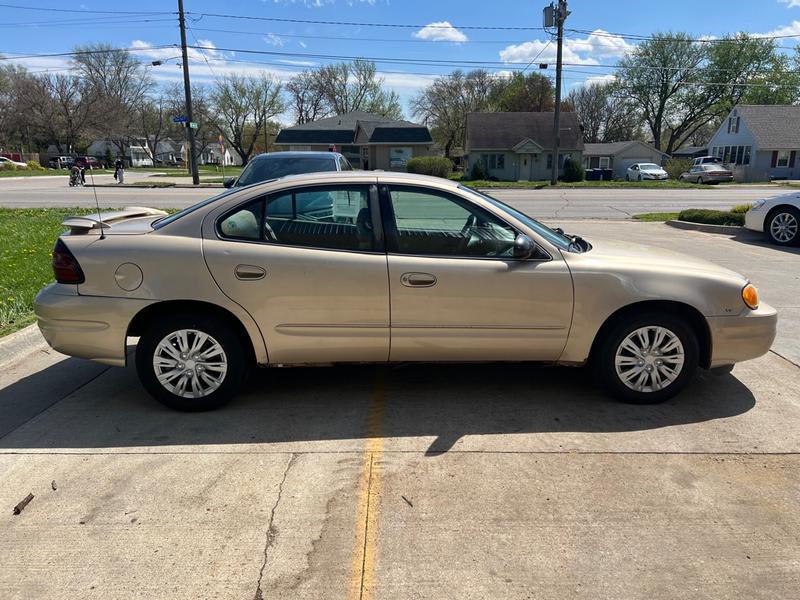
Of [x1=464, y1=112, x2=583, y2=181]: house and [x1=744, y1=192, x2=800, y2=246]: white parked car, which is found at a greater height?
[x1=464, y1=112, x2=583, y2=181]: house

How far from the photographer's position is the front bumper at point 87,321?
12.7 feet

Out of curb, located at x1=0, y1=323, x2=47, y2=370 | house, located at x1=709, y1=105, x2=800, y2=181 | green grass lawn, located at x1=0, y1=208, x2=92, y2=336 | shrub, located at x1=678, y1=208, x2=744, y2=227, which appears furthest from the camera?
house, located at x1=709, y1=105, x2=800, y2=181

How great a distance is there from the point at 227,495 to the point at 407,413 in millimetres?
1380

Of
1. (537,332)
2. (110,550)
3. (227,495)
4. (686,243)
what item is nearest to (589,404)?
(537,332)

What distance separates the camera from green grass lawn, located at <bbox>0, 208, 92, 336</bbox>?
5.90 metres

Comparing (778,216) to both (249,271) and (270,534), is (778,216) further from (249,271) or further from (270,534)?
(270,534)

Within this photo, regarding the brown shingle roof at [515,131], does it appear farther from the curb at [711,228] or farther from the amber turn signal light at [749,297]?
the amber turn signal light at [749,297]

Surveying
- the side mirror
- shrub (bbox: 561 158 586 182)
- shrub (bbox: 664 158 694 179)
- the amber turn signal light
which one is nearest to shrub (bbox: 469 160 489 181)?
shrub (bbox: 561 158 586 182)

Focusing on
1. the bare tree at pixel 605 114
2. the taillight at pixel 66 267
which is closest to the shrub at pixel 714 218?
the taillight at pixel 66 267

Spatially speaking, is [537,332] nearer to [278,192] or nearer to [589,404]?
[589,404]

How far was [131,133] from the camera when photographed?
8988 centimetres

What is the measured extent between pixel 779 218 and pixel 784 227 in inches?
7.9

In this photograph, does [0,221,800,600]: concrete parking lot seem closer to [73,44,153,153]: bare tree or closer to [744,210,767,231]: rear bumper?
[744,210,767,231]: rear bumper

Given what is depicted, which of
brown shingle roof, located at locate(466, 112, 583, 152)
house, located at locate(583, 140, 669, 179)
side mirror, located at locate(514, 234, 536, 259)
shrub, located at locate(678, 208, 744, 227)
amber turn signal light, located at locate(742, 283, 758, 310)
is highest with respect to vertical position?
brown shingle roof, located at locate(466, 112, 583, 152)
